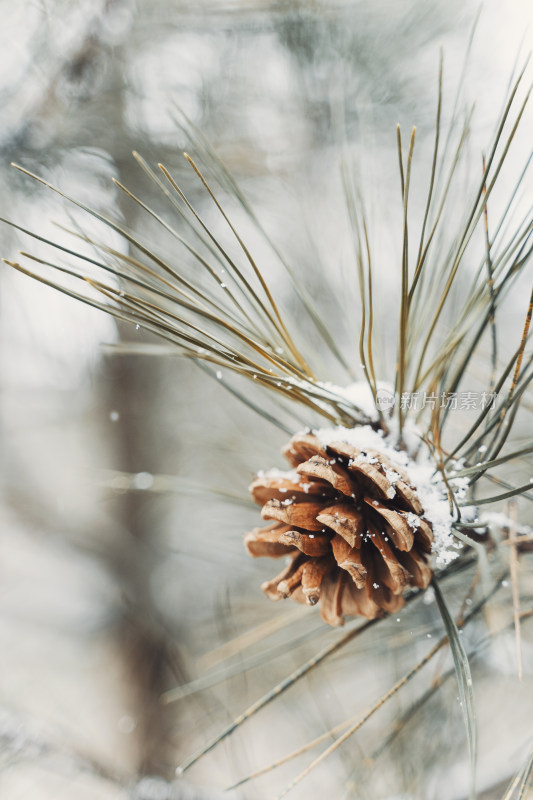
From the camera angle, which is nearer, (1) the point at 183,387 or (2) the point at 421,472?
(2) the point at 421,472

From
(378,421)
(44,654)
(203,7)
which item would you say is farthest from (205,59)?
(44,654)

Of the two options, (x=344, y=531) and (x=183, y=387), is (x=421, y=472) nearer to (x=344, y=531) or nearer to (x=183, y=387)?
(x=344, y=531)

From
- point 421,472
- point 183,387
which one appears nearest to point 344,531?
point 421,472

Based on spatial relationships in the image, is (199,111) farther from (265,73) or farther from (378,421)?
(378,421)
